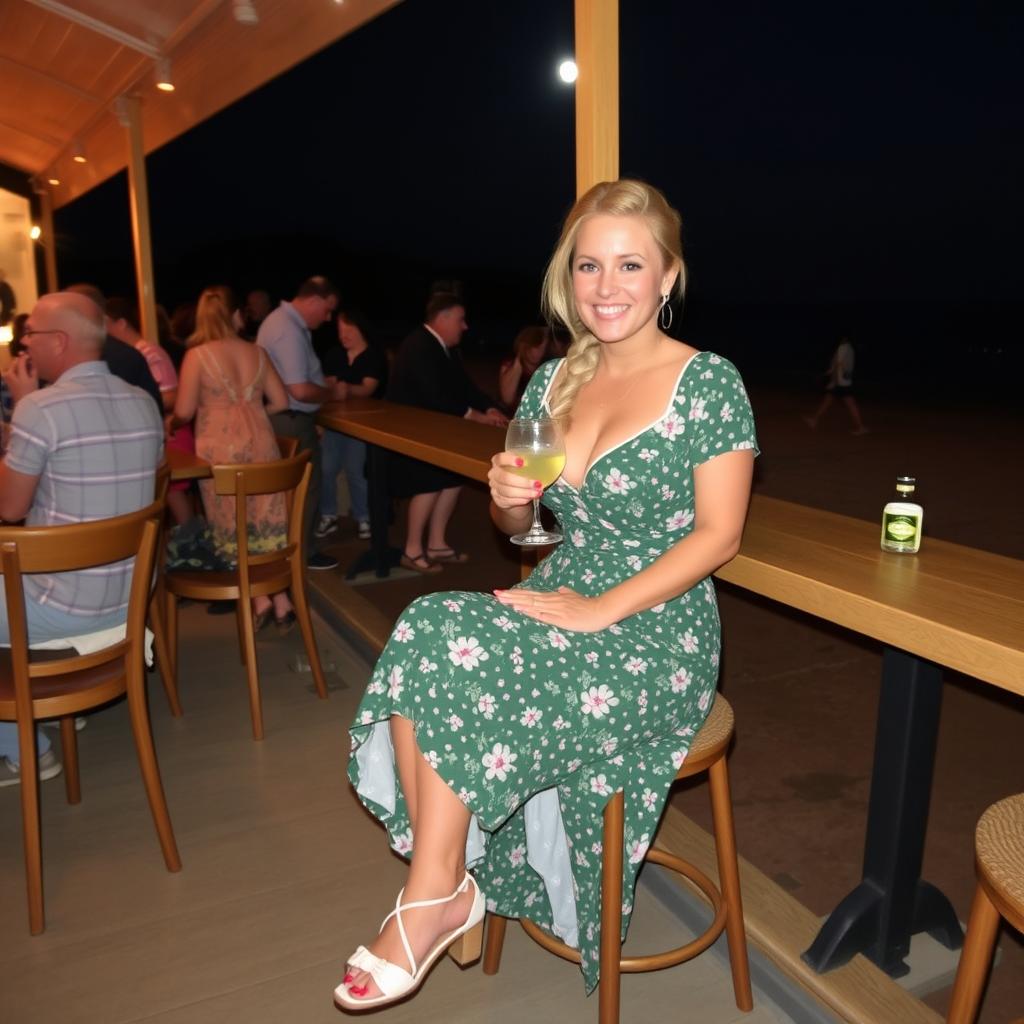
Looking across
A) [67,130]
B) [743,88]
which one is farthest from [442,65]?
[67,130]

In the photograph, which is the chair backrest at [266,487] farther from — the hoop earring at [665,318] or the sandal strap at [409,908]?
the sandal strap at [409,908]

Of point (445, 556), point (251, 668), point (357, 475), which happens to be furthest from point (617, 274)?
point (357, 475)

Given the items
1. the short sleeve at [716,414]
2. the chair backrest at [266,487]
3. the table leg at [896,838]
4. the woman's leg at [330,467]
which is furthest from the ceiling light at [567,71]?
the woman's leg at [330,467]

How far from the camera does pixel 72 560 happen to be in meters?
2.05

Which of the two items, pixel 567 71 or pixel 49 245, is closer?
pixel 567 71

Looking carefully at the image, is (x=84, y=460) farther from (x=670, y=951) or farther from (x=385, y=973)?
(x=670, y=951)

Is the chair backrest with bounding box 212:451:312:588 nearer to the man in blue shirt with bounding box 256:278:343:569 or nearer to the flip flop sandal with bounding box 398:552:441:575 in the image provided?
the man in blue shirt with bounding box 256:278:343:569

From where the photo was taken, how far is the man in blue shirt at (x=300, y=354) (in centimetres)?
492

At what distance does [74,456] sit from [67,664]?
23.0 inches

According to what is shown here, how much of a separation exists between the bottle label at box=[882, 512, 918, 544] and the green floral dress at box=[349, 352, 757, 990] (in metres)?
0.39

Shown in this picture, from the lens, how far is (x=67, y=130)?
8.48 m

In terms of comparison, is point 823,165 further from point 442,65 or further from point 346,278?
point 346,278

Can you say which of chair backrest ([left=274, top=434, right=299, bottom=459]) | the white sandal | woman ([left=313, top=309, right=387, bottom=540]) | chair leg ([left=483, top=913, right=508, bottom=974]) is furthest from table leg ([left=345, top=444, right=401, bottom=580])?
the white sandal

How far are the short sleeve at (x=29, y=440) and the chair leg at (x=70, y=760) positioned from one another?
0.74 meters
